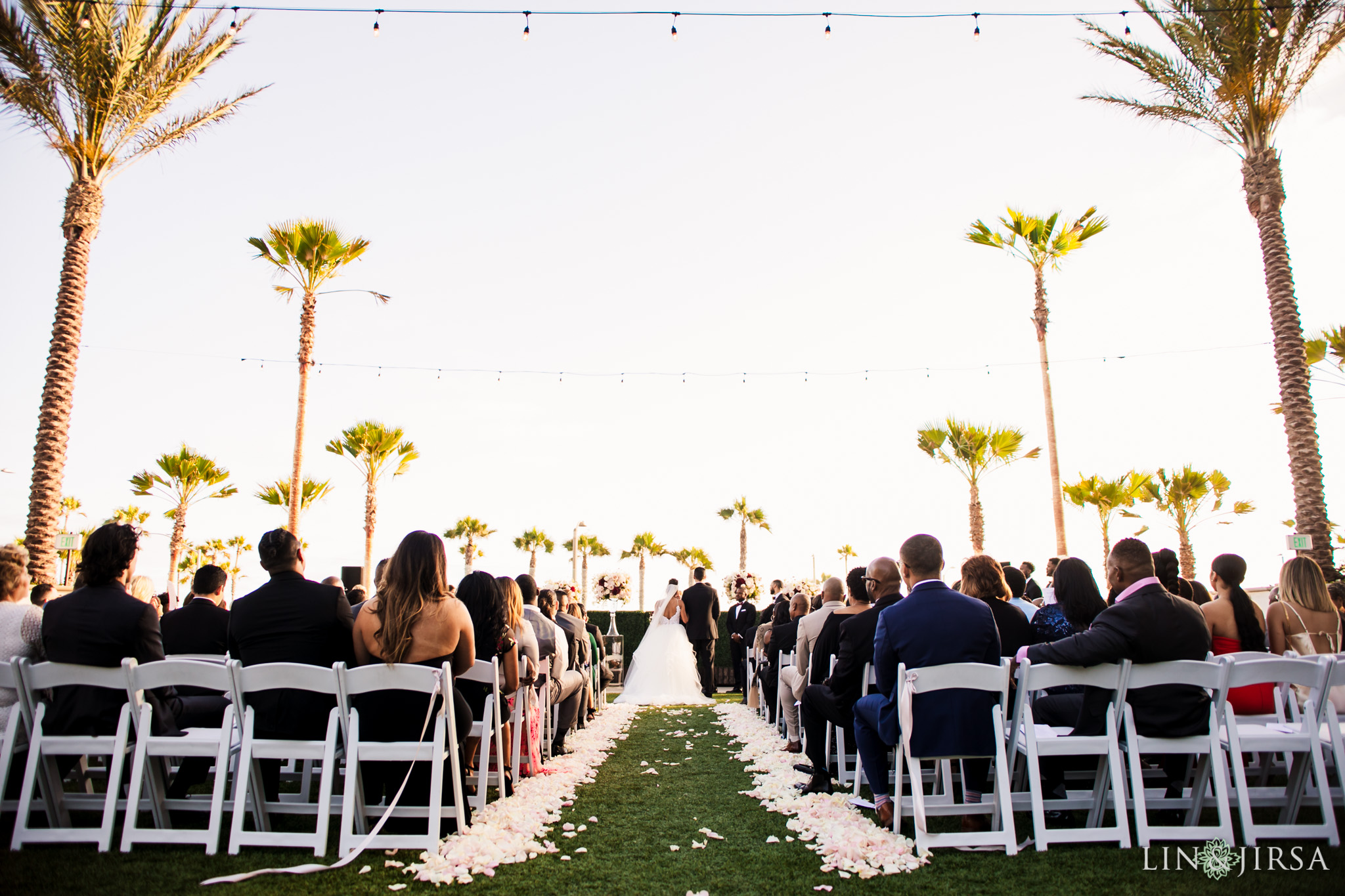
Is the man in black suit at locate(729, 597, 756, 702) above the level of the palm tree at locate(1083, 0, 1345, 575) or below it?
below

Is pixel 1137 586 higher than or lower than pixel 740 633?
higher

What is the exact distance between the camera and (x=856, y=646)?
15.6 ft

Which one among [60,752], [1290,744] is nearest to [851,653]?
[1290,744]

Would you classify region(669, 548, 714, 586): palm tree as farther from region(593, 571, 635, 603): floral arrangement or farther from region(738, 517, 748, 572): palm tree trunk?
region(593, 571, 635, 603): floral arrangement

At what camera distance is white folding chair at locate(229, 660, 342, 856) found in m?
3.64

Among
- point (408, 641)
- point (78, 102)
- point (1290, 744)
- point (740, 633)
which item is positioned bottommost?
point (1290, 744)

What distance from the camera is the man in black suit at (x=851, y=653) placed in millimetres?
4766

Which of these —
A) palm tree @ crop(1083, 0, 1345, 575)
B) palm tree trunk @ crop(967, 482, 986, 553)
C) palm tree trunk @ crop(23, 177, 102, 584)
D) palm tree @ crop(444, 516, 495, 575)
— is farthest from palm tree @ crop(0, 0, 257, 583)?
palm tree @ crop(444, 516, 495, 575)

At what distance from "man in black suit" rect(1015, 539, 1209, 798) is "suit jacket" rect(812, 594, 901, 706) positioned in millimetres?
894

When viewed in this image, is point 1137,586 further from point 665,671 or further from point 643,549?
point 643,549

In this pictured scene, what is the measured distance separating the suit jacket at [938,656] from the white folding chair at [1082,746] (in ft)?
0.64

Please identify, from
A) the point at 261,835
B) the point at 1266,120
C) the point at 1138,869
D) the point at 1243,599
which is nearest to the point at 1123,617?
the point at 1138,869

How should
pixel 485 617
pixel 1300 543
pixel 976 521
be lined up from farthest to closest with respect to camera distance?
pixel 976 521 → pixel 1300 543 → pixel 485 617

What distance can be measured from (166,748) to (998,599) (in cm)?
455
